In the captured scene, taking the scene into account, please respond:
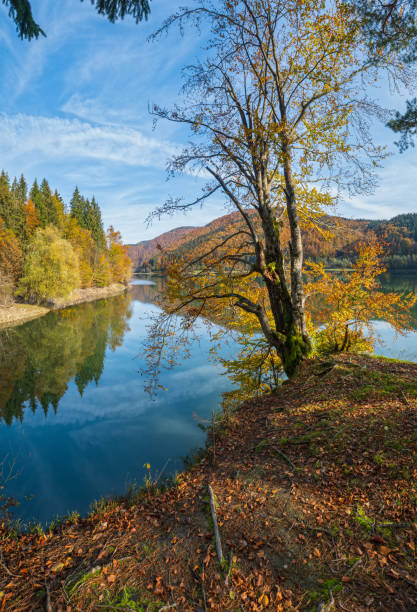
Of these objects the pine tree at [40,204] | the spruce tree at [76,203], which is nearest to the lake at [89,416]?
the pine tree at [40,204]

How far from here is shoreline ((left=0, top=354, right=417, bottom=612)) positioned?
2682 millimetres

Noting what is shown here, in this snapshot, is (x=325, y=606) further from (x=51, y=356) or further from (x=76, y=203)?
(x=76, y=203)

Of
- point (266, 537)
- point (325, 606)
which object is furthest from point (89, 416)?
point (325, 606)

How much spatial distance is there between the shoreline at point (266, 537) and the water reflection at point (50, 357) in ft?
32.5

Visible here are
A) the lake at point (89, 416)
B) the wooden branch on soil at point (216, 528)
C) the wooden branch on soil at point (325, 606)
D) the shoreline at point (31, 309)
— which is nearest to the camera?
the wooden branch on soil at point (325, 606)

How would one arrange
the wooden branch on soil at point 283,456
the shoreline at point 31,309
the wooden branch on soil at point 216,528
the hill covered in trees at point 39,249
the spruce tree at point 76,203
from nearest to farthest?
1. the wooden branch on soil at point 216,528
2. the wooden branch on soil at point 283,456
3. the shoreline at point 31,309
4. the hill covered in trees at point 39,249
5. the spruce tree at point 76,203

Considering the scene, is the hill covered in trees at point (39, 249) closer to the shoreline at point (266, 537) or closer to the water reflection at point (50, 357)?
the water reflection at point (50, 357)

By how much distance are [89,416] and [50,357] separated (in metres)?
9.41

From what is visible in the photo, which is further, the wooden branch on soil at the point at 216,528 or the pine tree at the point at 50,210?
the pine tree at the point at 50,210

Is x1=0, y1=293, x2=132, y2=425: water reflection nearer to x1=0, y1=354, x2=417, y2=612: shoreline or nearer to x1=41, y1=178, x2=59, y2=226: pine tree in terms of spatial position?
x1=0, y1=354, x2=417, y2=612: shoreline

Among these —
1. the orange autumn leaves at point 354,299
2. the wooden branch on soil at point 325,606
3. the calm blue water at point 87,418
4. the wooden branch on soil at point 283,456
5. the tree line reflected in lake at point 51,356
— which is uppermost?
the orange autumn leaves at point 354,299

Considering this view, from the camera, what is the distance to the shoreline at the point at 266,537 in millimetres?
2682

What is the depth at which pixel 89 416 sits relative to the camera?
12.1m

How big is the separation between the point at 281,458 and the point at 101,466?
6277 millimetres
